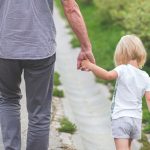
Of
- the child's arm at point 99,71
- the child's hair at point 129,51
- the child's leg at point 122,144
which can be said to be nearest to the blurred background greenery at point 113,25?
the child's leg at point 122,144

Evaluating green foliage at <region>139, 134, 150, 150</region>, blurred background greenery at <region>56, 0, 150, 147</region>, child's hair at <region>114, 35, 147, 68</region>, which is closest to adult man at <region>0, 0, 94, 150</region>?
child's hair at <region>114, 35, 147, 68</region>

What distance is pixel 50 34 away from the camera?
433cm

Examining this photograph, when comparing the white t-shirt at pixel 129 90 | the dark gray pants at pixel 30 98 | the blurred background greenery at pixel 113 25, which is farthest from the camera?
the blurred background greenery at pixel 113 25

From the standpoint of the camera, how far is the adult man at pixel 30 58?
4.22m

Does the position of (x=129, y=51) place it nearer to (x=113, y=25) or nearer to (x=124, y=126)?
(x=124, y=126)

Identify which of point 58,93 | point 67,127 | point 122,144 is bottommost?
point 67,127

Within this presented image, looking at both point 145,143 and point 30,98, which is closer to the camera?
point 30,98

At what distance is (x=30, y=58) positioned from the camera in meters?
4.27

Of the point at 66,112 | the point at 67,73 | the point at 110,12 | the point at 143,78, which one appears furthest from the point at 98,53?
the point at 143,78

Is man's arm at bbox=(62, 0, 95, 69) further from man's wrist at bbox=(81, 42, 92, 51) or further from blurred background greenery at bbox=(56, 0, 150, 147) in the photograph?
blurred background greenery at bbox=(56, 0, 150, 147)

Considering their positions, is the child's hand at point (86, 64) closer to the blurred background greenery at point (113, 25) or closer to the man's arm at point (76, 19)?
the man's arm at point (76, 19)

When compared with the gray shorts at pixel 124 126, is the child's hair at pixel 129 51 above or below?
above

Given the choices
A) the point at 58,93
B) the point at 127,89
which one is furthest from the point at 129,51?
the point at 58,93

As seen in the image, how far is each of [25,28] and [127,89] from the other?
0.94 metres
